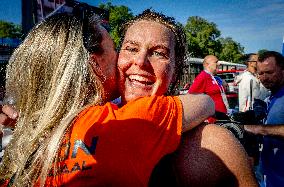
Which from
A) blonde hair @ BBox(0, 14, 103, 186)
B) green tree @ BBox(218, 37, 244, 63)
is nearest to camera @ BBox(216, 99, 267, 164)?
blonde hair @ BBox(0, 14, 103, 186)

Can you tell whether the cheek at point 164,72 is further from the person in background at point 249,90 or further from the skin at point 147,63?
the person in background at point 249,90

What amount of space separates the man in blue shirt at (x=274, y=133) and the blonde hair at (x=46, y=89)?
2.13 metres

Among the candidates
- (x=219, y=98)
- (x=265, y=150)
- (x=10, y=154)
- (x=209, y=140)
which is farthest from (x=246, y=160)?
(x=219, y=98)

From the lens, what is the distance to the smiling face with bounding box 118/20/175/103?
6.74 feet

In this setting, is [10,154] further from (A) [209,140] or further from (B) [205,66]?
(B) [205,66]

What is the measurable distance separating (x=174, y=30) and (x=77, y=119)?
1136 millimetres

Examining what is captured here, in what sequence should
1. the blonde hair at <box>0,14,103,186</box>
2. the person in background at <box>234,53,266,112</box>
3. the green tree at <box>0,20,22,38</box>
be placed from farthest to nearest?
the green tree at <box>0,20,22,38</box>, the person in background at <box>234,53,266,112</box>, the blonde hair at <box>0,14,103,186</box>

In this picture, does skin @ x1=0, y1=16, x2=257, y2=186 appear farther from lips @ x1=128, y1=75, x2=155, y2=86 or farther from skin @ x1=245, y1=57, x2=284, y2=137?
skin @ x1=245, y1=57, x2=284, y2=137

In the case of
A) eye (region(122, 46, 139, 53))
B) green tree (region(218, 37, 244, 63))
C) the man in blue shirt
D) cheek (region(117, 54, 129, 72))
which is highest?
green tree (region(218, 37, 244, 63))

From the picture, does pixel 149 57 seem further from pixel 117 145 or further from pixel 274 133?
pixel 274 133

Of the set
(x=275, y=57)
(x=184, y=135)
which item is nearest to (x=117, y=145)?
(x=184, y=135)

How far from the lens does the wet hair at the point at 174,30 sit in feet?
7.14

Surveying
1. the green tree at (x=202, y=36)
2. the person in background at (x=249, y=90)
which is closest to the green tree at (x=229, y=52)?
the green tree at (x=202, y=36)

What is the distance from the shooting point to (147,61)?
2.05m
